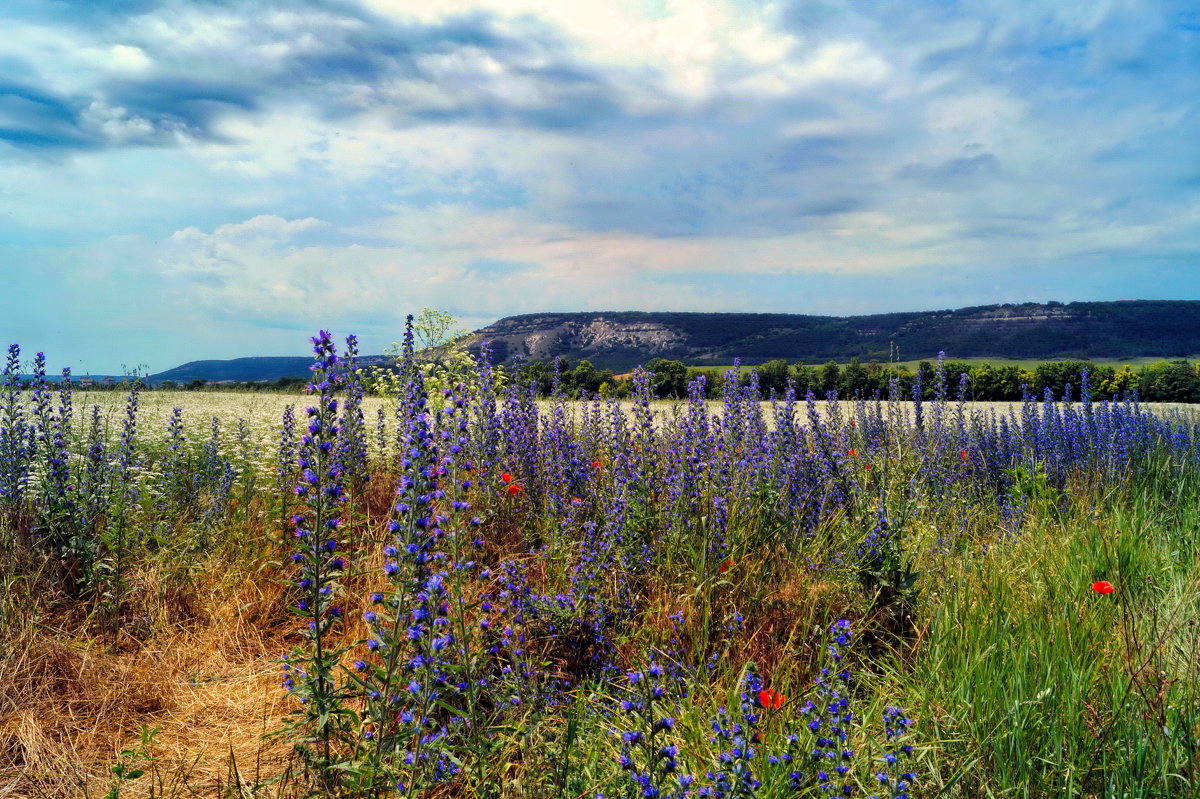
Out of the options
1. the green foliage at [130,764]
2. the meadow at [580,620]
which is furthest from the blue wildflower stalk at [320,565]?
the green foliage at [130,764]

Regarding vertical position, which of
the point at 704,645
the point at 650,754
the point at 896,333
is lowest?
the point at 704,645

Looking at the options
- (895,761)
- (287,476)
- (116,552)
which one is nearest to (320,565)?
(895,761)

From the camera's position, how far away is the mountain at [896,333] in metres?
53.0

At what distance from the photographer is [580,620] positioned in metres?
3.91

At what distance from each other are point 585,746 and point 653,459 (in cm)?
285

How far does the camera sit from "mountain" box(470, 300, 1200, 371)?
174ft

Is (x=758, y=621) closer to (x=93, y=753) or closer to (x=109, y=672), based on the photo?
(x=93, y=753)

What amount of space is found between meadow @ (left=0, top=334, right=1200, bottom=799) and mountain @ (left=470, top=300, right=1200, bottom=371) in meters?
43.5

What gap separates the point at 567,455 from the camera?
19.7 feet

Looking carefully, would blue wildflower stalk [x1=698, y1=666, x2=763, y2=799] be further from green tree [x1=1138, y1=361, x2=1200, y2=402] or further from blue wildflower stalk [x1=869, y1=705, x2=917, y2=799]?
green tree [x1=1138, y1=361, x2=1200, y2=402]

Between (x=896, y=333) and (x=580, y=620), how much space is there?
5535 centimetres

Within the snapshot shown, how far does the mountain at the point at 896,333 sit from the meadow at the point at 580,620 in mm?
43491

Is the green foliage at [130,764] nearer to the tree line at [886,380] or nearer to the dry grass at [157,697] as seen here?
the dry grass at [157,697]

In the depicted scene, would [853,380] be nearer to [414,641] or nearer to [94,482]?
[94,482]
